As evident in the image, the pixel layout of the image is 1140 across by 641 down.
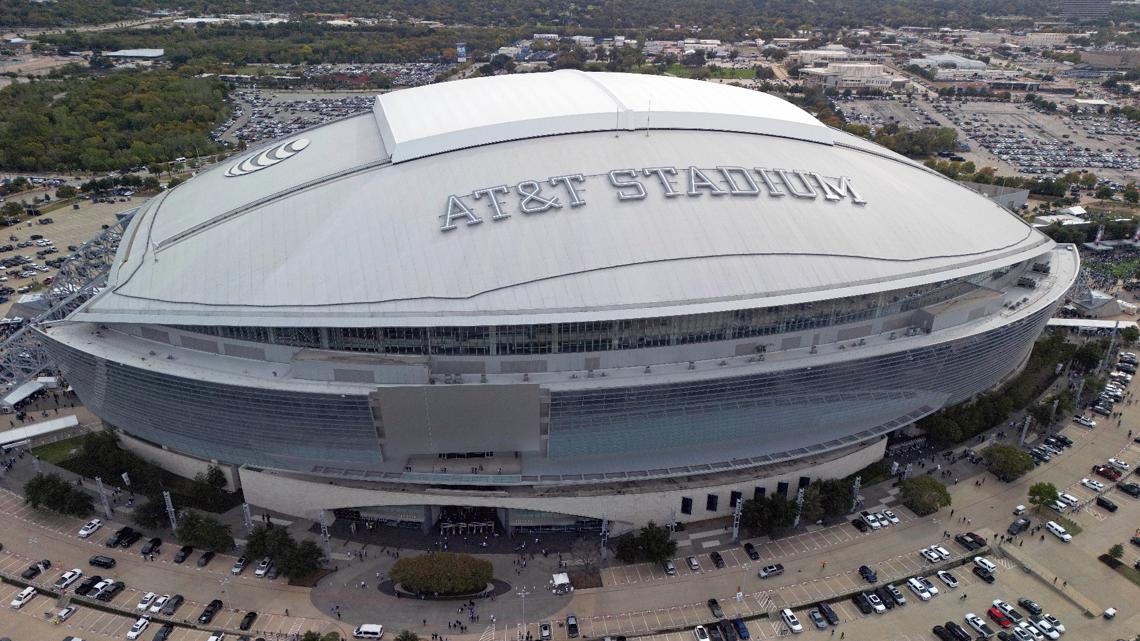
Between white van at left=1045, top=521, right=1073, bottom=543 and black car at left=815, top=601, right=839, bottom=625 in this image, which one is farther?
white van at left=1045, top=521, right=1073, bottom=543

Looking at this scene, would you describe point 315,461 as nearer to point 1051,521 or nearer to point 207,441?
point 207,441

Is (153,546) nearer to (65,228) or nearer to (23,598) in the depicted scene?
(23,598)

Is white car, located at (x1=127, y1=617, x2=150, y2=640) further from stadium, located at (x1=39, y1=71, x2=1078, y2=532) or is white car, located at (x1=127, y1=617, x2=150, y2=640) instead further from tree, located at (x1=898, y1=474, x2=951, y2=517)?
tree, located at (x1=898, y1=474, x2=951, y2=517)

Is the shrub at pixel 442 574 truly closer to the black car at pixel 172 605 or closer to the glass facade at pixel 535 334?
the black car at pixel 172 605

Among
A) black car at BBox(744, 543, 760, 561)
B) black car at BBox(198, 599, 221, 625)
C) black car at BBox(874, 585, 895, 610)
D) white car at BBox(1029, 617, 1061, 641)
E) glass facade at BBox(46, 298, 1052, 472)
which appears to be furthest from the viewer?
black car at BBox(744, 543, 760, 561)

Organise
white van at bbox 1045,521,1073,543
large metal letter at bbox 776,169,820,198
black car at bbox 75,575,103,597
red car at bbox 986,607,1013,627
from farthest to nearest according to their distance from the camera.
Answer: large metal letter at bbox 776,169,820,198
white van at bbox 1045,521,1073,543
black car at bbox 75,575,103,597
red car at bbox 986,607,1013,627

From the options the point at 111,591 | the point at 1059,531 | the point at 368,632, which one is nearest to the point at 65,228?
the point at 111,591

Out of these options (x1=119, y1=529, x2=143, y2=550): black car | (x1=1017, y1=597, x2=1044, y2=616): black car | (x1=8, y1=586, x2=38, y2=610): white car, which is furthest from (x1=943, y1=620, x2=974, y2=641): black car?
(x1=8, y1=586, x2=38, y2=610): white car

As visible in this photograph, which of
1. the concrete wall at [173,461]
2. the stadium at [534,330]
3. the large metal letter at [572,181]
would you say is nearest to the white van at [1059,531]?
the stadium at [534,330]
